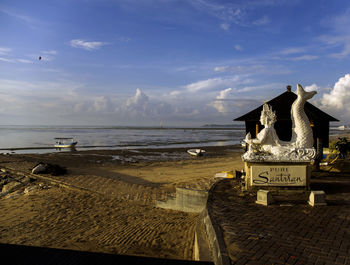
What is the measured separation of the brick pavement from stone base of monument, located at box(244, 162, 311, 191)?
42cm

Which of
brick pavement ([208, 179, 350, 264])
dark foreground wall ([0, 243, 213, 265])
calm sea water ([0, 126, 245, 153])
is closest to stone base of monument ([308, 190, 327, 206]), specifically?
brick pavement ([208, 179, 350, 264])

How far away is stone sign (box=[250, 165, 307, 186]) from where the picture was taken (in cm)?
826

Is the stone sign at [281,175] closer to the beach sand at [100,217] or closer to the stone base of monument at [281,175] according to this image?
the stone base of monument at [281,175]

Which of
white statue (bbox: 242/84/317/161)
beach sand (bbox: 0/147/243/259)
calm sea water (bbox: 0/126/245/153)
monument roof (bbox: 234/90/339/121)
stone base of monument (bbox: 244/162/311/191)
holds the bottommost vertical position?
beach sand (bbox: 0/147/243/259)

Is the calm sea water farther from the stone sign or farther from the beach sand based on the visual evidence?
the stone sign

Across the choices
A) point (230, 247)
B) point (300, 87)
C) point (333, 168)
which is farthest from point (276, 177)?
point (333, 168)

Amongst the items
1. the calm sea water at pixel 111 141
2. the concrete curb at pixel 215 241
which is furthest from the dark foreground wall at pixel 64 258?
the calm sea water at pixel 111 141

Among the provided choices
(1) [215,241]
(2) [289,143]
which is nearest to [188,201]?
(2) [289,143]

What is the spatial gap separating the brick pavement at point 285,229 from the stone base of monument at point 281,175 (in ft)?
1.39

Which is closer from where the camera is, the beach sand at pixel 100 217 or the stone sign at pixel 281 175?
the beach sand at pixel 100 217

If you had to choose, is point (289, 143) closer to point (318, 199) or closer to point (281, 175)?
point (281, 175)

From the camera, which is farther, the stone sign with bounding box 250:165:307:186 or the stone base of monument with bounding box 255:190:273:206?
the stone sign with bounding box 250:165:307:186

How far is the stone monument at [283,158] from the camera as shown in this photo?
8.16 m

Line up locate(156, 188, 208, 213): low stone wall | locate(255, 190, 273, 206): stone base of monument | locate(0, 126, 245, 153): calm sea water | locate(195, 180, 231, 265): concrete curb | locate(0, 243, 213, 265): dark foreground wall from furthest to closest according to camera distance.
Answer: locate(0, 126, 245, 153): calm sea water
locate(156, 188, 208, 213): low stone wall
locate(255, 190, 273, 206): stone base of monument
locate(0, 243, 213, 265): dark foreground wall
locate(195, 180, 231, 265): concrete curb
